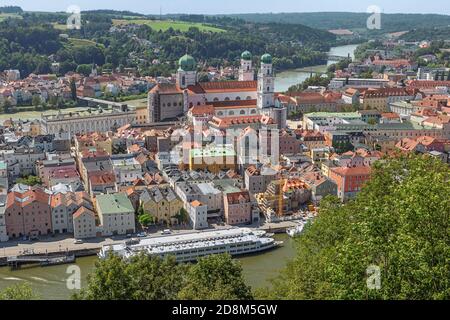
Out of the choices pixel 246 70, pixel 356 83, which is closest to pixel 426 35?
pixel 356 83

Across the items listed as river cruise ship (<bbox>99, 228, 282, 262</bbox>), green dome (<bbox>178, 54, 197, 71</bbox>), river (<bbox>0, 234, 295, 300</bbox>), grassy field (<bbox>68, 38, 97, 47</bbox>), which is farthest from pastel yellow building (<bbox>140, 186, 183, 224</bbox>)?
grassy field (<bbox>68, 38, 97, 47</bbox>)

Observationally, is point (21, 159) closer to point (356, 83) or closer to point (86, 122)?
point (86, 122)

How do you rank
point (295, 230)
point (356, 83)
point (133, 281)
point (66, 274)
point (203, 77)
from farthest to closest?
point (203, 77)
point (356, 83)
point (295, 230)
point (66, 274)
point (133, 281)

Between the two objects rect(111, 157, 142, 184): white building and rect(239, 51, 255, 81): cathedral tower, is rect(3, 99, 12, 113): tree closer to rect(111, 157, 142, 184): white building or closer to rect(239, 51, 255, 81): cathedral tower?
rect(239, 51, 255, 81): cathedral tower

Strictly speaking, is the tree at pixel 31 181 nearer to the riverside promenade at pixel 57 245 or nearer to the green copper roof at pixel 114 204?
the green copper roof at pixel 114 204

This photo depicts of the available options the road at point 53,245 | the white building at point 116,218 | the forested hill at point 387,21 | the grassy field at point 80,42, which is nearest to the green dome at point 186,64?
the white building at point 116,218

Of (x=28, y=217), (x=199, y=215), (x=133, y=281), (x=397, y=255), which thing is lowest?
(x=199, y=215)

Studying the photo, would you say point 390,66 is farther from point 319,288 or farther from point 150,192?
point 319,288
